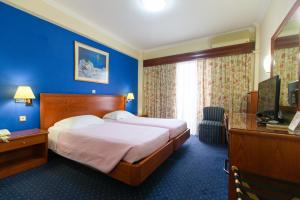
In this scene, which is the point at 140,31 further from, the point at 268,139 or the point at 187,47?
the point at 268,139

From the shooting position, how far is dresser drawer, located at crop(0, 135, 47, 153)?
196 centimetres

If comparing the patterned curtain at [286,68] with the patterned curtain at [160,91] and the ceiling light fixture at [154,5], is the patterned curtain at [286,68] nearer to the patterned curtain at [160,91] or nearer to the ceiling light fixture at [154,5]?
the ceiling light fixture at [154,5]

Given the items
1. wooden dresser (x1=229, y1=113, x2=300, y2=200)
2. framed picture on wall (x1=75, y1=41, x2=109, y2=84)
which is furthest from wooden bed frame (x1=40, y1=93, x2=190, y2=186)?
wooden dresser (x1=229, y1=113, x2=300, y2=200)

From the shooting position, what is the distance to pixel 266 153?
110cm

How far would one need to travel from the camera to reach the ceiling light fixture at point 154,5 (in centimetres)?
261

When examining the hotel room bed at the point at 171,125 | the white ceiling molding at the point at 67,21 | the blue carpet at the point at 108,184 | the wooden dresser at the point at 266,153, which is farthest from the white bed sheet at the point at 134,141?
the white ceiling molding at the point at 67,21

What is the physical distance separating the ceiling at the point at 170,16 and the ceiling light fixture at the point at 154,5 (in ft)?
0.32

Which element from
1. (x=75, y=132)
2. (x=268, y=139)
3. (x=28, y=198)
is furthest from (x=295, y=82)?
(x=28, y=198)

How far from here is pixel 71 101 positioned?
3148 millimetres

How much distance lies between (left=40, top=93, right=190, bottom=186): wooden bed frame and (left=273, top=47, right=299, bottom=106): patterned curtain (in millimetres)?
1638

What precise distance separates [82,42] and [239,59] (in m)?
3.88

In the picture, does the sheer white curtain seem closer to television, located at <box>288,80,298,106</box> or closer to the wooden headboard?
the wooden headboard

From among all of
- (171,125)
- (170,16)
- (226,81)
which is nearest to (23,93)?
(171,125)

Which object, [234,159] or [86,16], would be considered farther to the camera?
[86,16]
